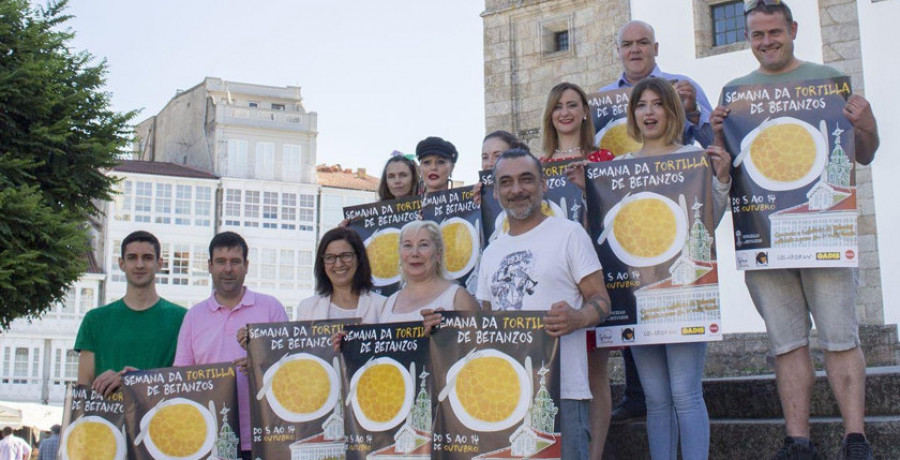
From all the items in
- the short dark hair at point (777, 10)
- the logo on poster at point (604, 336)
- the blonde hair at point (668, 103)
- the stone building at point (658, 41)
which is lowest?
the logo on poster at point (604, 336)

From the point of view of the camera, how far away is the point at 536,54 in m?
18.5

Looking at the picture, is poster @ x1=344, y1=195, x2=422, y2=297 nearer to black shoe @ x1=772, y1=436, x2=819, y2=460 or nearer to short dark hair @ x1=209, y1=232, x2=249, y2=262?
short dark hair @ x1=209, y1=232, x2=249, y2=262

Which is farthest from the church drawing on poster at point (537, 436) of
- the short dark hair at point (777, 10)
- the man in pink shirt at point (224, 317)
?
the short dark hair at point (777, 10)

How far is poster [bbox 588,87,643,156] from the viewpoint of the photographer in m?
6.21

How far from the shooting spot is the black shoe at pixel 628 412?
610 cm

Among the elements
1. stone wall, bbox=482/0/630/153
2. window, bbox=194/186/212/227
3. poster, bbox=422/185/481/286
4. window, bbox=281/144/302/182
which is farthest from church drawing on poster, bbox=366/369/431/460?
window, bbox=281/144/302/182

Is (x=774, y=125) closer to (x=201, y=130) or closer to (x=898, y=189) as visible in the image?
(x=898, y=189)

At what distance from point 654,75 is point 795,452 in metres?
2.60

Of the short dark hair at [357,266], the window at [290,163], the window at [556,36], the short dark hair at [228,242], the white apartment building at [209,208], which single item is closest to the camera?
the short dark hair at [357,266]

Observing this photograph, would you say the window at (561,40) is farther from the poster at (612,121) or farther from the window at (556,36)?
the poster at (612,121)

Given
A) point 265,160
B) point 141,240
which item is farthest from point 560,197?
point 265,160

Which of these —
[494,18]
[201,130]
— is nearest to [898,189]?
[494,18]

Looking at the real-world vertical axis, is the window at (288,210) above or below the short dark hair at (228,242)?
above

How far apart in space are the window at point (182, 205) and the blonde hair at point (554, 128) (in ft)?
138
